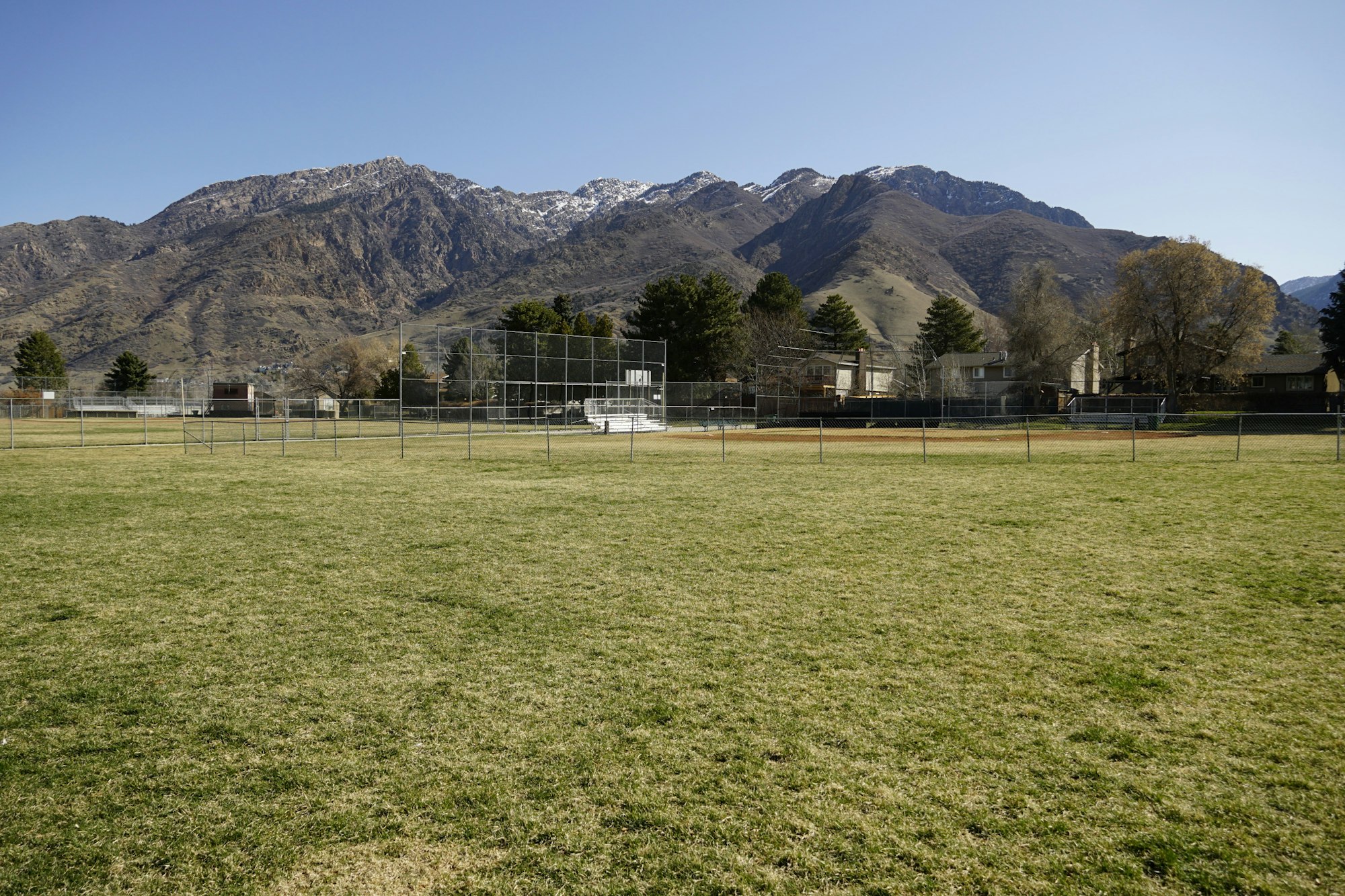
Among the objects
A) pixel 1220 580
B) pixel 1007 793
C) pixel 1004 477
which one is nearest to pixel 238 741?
pixel 1007 793

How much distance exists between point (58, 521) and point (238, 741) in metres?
9.85

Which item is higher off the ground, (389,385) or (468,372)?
(389,385)

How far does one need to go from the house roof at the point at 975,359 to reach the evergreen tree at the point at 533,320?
123ft

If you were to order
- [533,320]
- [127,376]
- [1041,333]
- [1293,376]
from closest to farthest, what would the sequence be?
[1293,376] < [1041,333] < [533,320] < [127,376]

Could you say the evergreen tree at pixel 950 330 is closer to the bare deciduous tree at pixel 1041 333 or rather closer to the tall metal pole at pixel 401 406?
the bare deciduous tree at pixel 1041 333

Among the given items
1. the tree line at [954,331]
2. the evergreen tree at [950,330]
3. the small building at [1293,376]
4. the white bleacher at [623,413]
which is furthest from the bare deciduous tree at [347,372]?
the small building at [1293,376]

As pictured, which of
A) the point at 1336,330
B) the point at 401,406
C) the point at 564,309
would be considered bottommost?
the point at 401,406

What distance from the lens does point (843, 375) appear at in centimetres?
7662

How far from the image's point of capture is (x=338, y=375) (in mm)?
103688

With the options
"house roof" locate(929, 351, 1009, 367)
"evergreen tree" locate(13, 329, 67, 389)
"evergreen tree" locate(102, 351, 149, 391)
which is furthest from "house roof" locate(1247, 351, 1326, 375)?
"evergreen tree" locate(13, 329, 67, 389)

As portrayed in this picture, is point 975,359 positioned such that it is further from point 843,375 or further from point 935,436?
point 935,436

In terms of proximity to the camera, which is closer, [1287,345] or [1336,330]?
[1336,330]

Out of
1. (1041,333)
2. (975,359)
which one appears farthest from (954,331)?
(1041,333)

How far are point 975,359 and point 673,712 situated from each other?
8126cm
